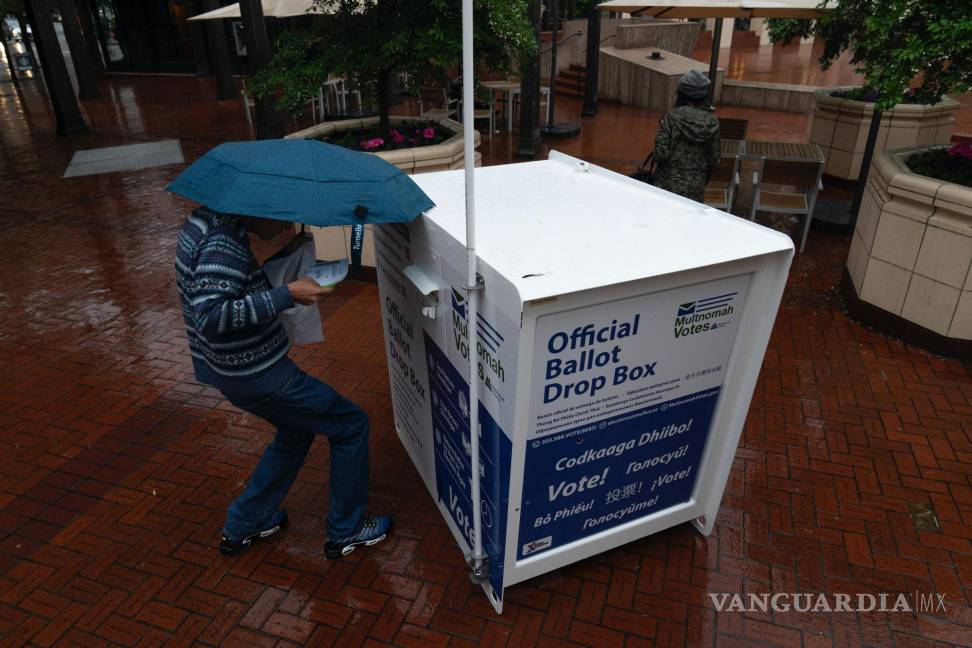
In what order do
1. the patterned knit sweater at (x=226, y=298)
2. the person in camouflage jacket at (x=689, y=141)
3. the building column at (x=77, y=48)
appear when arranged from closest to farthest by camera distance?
the patterned knit sweater at (x=226, y=298) → the person in camouflage jacket at (x=689, y=141) → the building column at (x=77, y=48)

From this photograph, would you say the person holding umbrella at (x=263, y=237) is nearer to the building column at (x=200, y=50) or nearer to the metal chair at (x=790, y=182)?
the metal chair at (x=790, y=182)

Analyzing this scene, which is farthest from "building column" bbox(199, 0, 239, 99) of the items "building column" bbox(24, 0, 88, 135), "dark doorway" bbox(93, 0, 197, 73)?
"dark doorway" bbox(93, 0, 197, 73)

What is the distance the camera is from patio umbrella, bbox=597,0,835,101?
7410 mm

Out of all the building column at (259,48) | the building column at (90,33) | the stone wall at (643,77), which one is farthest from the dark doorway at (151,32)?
the building column at (259,48)

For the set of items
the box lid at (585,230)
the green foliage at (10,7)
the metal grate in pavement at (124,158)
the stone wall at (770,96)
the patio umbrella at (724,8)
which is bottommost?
the metal grate in pavement at (124,158)

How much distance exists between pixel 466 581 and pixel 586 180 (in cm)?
210

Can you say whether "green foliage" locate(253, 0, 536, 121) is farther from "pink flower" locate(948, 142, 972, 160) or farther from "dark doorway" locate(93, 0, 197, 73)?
"dark doorway" locate(93, 0, 197, 73)

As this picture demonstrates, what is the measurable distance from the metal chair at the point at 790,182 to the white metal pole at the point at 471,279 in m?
5.14

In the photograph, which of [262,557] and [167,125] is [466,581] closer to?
[262,557]

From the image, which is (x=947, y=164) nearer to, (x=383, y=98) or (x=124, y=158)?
(x=383, y=98)

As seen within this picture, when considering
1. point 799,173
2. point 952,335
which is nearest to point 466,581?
point 952,335

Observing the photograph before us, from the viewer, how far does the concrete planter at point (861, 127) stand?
8297 mm

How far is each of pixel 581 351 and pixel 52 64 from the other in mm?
14259

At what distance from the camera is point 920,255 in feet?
16.2
